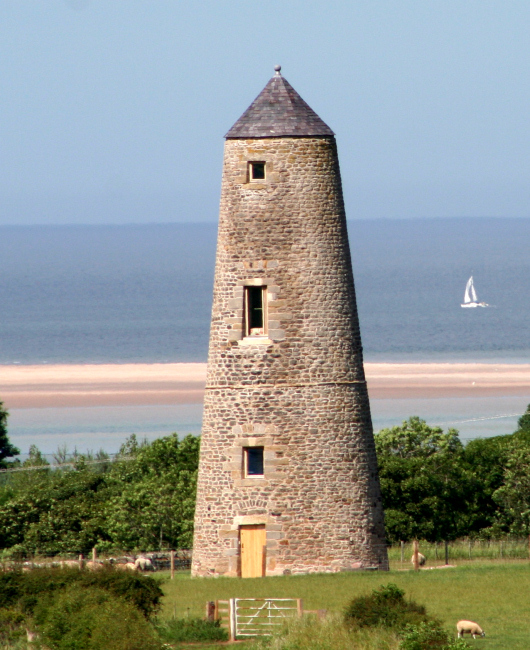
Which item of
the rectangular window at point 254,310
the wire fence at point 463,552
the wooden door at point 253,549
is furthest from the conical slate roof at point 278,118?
the wire fence at point 463,552

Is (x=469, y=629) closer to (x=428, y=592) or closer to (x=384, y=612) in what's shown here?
(x=384, y=612)

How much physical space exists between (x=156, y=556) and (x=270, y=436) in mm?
6967

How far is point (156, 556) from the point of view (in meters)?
40.9

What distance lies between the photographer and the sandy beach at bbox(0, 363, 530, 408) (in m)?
102

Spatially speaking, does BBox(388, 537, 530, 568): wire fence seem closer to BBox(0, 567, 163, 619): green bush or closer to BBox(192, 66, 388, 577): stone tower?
BBox(192, 66, 388, 577): stone tower

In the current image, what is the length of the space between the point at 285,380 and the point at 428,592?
243 inches

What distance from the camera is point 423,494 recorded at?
49.3m

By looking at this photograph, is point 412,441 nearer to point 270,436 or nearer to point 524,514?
point 524,514

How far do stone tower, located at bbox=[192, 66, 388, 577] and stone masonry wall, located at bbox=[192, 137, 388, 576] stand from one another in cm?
2

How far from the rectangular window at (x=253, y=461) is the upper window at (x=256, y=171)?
6490 millimetres

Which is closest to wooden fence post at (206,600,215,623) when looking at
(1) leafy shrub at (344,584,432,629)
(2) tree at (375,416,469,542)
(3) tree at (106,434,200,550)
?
(1) leafy shrub at (344,584,432,629)

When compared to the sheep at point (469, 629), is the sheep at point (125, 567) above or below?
above

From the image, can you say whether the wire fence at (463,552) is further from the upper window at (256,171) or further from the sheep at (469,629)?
the sheep at (469,629)

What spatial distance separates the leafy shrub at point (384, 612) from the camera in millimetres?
26219
